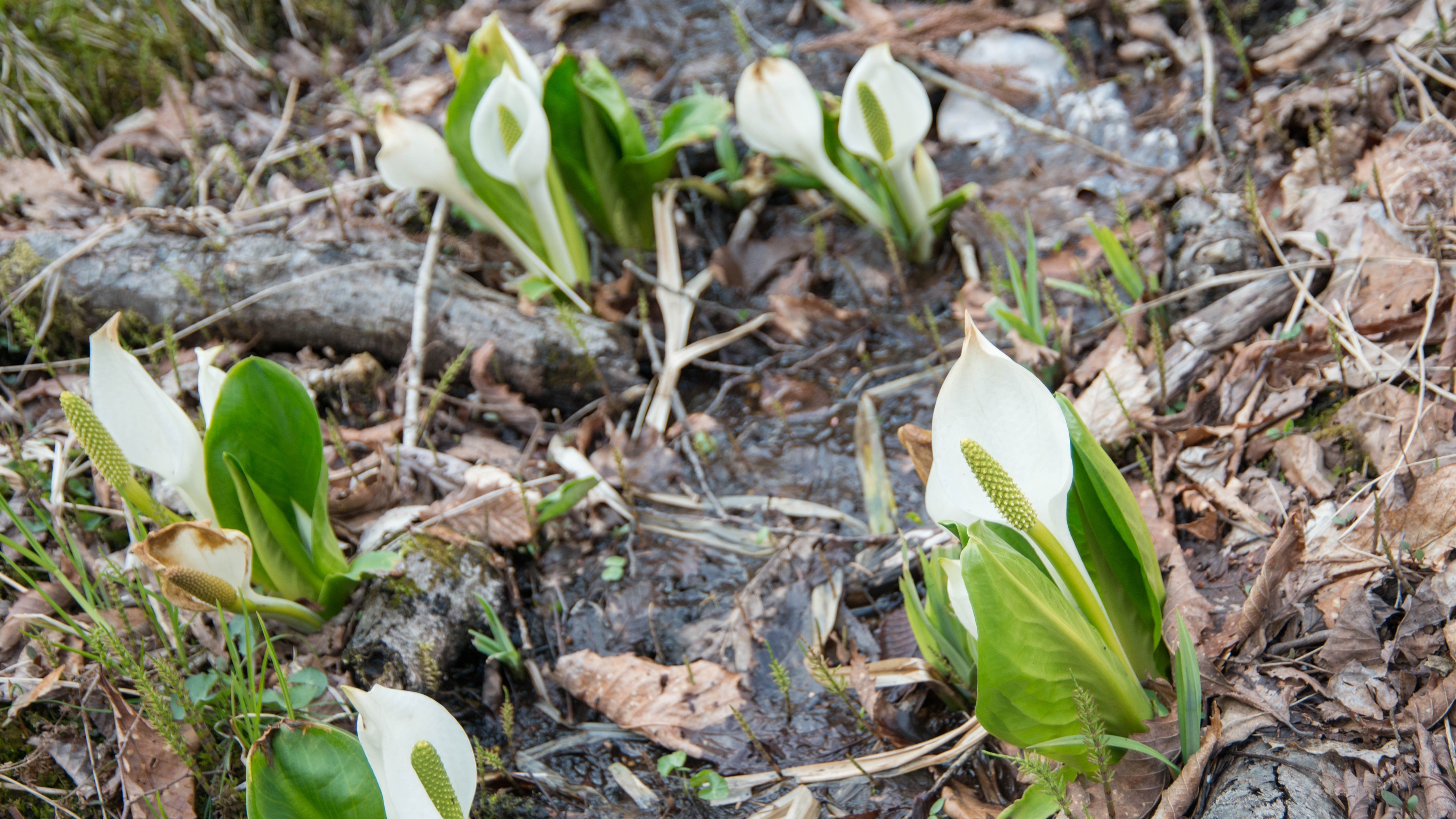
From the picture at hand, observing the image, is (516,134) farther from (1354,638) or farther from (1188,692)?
(1354,638)

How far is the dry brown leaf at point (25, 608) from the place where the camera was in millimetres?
1777

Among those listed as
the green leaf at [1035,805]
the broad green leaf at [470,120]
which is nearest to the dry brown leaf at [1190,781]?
the green leaf at [1035,805]

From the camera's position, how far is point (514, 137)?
2322 mm

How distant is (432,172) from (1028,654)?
2.04 meters

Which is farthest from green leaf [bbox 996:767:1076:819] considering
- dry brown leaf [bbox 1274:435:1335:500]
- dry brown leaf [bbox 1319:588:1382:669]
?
dry brown leaf [bbox 1274:435:1335:500]

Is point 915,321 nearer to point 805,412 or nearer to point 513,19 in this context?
point 805,412

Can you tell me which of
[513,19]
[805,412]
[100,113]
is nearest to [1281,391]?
[805,412]

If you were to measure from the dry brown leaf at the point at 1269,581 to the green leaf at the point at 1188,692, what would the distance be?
0.21 metres

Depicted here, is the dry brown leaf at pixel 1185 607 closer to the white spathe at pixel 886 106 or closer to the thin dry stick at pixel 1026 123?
the white spathe at pixel 886 106

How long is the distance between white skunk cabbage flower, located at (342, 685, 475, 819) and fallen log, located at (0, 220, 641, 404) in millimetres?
1315

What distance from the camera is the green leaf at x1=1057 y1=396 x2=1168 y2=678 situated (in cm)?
131

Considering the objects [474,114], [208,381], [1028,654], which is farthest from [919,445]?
[474,114]

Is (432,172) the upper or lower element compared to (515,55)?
lower

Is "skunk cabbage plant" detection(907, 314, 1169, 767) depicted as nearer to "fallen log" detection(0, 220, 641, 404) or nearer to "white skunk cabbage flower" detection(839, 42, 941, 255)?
"white skunk cabbage flower" detection(839, 42, 941, 255)
